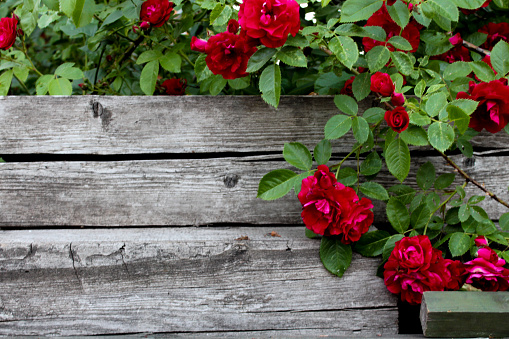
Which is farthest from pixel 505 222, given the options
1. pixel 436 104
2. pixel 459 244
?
pixel 436 104

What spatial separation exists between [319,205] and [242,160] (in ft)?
0.95

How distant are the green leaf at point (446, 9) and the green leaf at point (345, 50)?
21 cm

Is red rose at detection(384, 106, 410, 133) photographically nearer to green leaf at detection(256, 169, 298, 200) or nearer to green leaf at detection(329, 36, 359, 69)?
green leaf at detection(329, 36, 359, 69)

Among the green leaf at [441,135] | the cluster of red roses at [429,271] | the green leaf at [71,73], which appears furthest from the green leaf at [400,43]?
the green leaf at [71,73]

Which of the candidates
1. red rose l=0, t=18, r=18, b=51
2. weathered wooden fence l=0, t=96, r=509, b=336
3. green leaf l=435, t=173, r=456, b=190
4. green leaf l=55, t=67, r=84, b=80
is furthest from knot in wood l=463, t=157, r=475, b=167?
red rose l=0, t=18, r=18, b=51

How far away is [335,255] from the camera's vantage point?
0.91 m

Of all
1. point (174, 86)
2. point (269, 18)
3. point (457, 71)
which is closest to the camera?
point (269, 18)

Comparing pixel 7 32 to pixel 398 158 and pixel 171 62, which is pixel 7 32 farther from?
pixel 398 158

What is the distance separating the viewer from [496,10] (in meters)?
1.26

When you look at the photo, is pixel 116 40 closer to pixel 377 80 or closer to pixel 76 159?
pixel 76 159

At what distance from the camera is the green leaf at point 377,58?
912mm

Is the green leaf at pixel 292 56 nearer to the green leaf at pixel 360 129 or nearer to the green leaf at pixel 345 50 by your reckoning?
the green leaf at pixel 345 50

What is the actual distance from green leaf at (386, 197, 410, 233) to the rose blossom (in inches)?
6.6

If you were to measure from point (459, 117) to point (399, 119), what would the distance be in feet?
0.42
